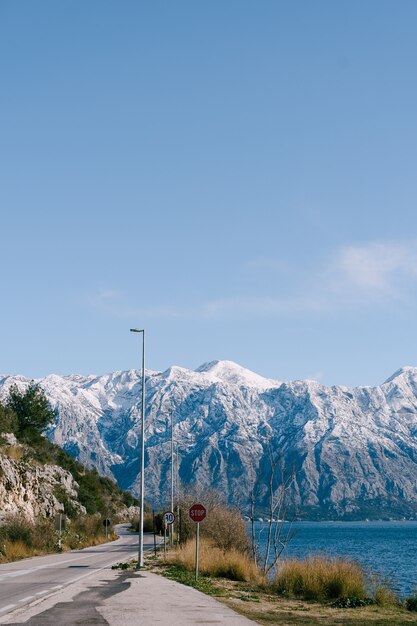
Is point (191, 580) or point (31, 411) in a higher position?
point (31, 411)

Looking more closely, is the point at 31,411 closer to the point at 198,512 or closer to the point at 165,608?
the point at 198,512

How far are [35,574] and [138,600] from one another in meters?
10.5

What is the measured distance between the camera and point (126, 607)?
17.4 meters

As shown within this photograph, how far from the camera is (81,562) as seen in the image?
37.0 m

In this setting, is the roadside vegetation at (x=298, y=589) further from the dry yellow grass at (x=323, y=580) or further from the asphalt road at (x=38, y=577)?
the asphalt road at (x=38, y=577)

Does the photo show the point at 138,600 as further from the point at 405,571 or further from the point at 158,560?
the point at 405,571

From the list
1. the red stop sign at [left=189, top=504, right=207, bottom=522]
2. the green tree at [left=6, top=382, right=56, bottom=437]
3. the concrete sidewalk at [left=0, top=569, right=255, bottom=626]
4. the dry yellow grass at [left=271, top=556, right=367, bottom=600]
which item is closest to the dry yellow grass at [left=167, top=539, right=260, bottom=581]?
the dry yellow grass at [left=271, top=556, right=367, bottom=600]

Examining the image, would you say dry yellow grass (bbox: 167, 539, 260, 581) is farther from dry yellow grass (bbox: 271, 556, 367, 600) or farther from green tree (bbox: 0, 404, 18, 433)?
green tree (bbox: 0, 404, 18, 433)

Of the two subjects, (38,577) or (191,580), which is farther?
(38,577)

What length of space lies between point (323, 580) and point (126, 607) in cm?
894

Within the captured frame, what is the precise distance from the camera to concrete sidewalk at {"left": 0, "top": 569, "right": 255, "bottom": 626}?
49.8ft

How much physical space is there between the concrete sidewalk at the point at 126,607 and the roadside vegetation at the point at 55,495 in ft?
54.0

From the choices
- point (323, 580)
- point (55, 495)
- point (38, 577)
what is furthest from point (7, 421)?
point (323, 580)

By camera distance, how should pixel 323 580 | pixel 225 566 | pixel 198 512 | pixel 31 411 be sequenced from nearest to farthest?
1. pixel 323 580
2. pixel 198 512
3. pixel 225 566
4. pixel 31 411
